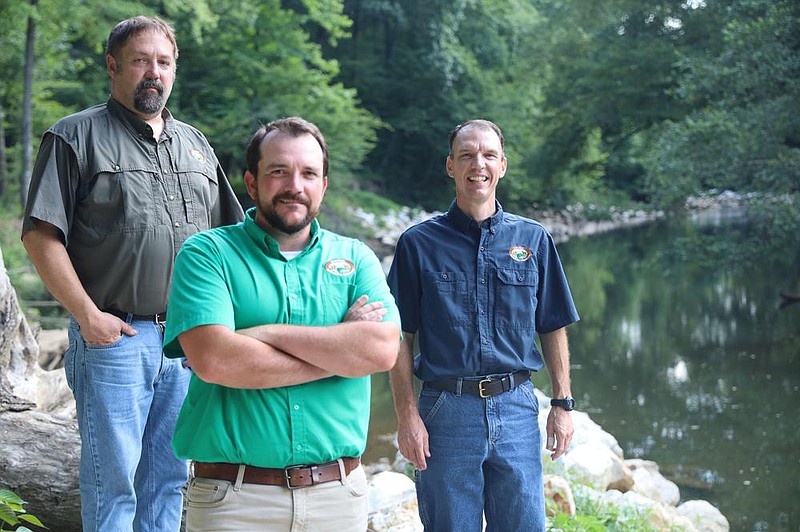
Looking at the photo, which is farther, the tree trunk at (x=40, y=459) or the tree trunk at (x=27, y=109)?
the tree trunk at (x=27, y=109)

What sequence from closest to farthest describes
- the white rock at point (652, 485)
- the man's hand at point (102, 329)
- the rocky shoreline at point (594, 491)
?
the man's hand at point (102, 329)
the rocky shoreline at point (594, 491)
the white rock at point (652, 485)

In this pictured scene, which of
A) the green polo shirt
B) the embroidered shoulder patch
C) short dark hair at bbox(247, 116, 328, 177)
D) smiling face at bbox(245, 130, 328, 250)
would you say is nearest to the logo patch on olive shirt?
the green polo shirt

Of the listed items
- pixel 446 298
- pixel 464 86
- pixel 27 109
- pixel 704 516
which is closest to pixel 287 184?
pixel 446 298

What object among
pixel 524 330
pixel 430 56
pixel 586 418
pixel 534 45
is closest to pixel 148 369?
pixel 524 330

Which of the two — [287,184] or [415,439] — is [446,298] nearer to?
[415,439]

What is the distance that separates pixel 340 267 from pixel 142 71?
1.13m

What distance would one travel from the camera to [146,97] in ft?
9.99

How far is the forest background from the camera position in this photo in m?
12.6

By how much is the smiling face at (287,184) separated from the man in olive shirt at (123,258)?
0.74m

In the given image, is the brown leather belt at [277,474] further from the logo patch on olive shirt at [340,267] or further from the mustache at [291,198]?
the mustache at [291,198]

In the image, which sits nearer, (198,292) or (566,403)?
(198,292)

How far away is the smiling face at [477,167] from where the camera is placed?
3.17 meters

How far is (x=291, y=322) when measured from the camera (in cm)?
236

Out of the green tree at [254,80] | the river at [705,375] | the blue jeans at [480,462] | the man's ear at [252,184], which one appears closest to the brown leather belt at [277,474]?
the man's ear at [252,184]
